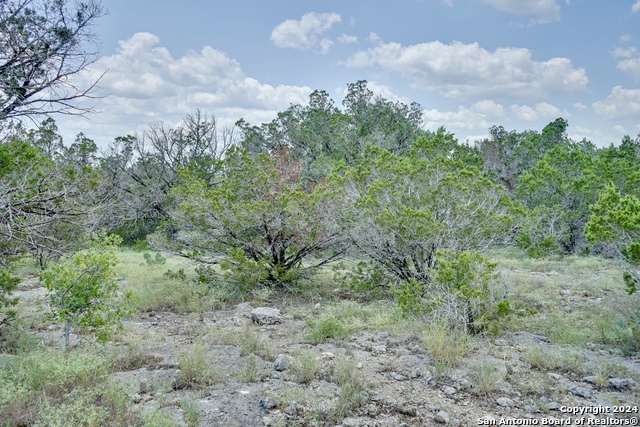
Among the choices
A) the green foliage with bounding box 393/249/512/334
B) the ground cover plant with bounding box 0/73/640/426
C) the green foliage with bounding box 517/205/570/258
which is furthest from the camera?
the green foliage with bounding box 517/205/570/258

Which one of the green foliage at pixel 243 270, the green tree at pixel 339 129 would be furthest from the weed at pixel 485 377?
the green tree at pixel 339 129

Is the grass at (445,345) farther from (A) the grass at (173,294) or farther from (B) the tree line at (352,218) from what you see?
(A) the grass at (173,294)

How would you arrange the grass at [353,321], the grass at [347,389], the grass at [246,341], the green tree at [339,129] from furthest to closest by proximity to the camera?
the green tree at [339,129] → the grass at [353,321] → the grass at [246,341] → the grass at [347,389]

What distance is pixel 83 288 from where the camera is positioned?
5.37 metres

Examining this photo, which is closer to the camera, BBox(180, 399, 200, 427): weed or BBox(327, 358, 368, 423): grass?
BBox(180, 399, 200, 427): weed

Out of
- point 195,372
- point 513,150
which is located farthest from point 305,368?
point 513,150

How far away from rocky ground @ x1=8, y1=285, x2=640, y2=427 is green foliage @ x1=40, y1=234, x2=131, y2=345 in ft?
2.31

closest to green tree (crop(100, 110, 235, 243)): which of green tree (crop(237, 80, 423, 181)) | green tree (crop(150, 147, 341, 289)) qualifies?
green tree (crop(237, 80, 423, 181))

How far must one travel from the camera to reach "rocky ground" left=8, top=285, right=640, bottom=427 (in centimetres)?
423

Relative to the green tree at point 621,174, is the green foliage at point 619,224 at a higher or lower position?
lower

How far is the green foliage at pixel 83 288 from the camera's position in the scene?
5.26 m

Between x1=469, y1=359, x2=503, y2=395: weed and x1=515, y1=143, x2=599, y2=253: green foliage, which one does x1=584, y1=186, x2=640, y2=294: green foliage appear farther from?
x1=515, y1=143, x2=599, y2=253: green foliage

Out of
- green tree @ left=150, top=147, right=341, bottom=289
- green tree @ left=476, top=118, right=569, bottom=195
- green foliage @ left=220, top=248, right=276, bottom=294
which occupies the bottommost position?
green foliage @ left=220, top=248, right=276, bottom=294

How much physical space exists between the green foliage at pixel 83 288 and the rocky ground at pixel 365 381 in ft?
2.31
